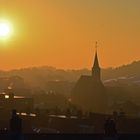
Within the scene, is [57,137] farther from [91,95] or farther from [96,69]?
[96,69]

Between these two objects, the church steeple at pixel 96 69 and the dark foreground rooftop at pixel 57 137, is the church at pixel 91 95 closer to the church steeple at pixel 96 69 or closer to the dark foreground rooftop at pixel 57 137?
the church steeple at pixel 96 69

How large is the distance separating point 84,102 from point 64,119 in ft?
231

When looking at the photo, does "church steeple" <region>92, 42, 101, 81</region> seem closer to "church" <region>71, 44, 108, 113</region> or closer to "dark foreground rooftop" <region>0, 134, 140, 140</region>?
"church" <region>71, 44, 108, 113</region>

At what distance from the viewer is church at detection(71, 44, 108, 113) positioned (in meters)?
141

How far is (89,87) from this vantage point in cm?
14925

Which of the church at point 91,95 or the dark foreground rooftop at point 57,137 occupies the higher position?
the church at point 91,95

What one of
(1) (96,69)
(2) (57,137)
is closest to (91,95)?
(1) (96,69)

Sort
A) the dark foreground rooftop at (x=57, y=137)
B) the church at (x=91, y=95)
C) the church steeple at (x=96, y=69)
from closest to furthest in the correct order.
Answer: the dark foreground rooftop at (x=57, y=137) < the church at (x=91, y=95) < the church steeple at (x=96, y=69)

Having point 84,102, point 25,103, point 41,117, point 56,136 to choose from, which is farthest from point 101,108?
point 56,136

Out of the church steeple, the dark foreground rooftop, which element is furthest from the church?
the dark foreground rooftop

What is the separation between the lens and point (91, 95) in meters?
145

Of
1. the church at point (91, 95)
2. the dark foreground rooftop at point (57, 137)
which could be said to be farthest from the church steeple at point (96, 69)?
the dark foreground rooftop at point (57, 137)

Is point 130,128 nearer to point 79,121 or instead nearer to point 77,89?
point 79,121

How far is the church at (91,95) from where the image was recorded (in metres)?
141
